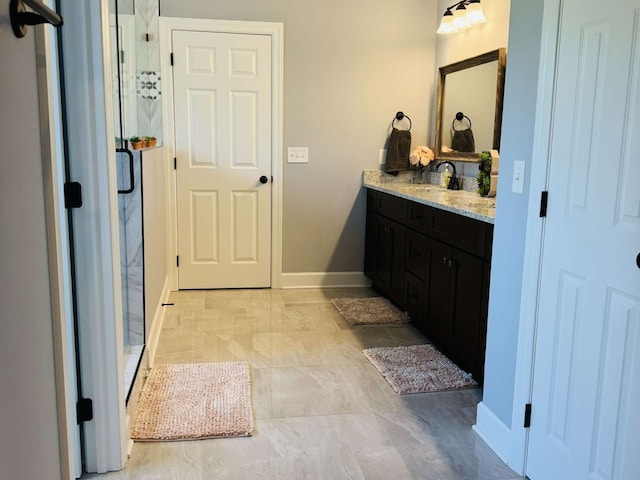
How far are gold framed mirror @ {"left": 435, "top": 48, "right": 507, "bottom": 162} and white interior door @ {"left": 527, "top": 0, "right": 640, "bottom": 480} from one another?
185 centimetres

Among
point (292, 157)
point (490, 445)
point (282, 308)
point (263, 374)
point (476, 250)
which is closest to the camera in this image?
point (490, 445)

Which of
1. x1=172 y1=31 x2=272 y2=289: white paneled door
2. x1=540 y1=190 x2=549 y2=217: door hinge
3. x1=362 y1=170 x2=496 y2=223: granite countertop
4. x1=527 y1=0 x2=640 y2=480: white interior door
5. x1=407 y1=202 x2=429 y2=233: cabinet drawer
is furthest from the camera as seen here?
x1=172 y1=31 x2=272 y2=289: white paneled door

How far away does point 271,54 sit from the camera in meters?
4.38

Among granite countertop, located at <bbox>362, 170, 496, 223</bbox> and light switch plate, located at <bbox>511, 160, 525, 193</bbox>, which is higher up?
light switch plate, located at <bbox>511, 160, 525, 193</bbox>

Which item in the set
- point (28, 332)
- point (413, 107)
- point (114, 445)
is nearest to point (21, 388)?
point (28, 332)

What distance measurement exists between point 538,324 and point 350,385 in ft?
3.72

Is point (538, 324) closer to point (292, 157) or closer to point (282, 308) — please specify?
point (282, 308)

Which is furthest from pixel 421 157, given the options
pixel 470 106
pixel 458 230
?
pixel 458 230

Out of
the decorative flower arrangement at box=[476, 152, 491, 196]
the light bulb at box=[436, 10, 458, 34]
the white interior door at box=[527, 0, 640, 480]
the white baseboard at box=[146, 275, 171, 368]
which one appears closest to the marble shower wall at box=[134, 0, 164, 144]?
the white baseboard at box=[146, 275, 171, 368]

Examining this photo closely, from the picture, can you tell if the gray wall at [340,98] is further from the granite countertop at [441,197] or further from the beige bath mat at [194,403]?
the beige bath mat at [194,403]

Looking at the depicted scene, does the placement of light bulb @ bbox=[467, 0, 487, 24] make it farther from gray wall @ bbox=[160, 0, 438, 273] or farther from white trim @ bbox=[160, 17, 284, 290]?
white trim @ bbox=[160, 17, 284, 290]

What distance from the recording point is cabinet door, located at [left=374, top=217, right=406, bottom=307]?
387cm

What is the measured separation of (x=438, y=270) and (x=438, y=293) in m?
0.13

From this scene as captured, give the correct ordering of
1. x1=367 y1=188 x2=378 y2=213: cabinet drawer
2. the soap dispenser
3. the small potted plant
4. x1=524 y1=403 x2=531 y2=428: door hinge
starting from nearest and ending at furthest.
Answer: x1=524 y1=403 x2=531 y2=428: door hinge → the small potted plant → the soap dispenser → x1=367 y1=188 x2=378 y2=213: cabinet drawer
